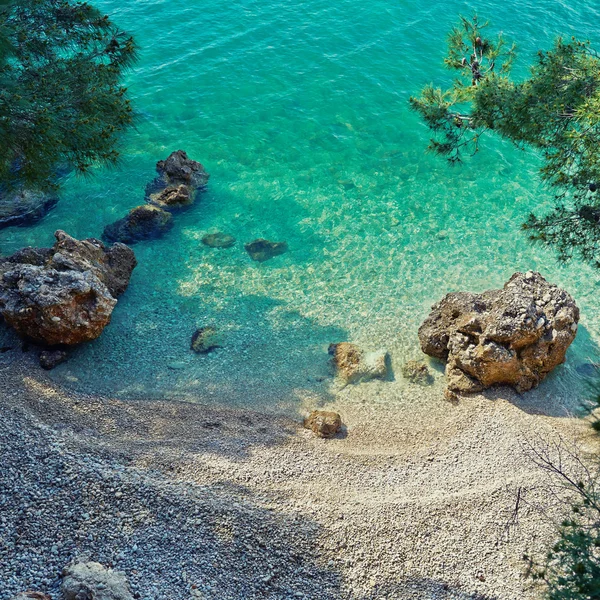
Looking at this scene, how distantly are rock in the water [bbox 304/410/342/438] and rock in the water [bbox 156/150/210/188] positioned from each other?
14.9m

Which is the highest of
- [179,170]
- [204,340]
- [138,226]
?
[179,170]

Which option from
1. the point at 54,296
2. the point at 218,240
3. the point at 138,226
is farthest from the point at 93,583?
the point at 138,226

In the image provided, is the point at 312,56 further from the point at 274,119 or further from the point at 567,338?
the point at 567,338

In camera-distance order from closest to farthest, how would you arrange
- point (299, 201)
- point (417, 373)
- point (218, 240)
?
1. point (417, 373)
2. point (218, 240)
3. point (299, 201)

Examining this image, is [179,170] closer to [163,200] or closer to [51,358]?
[163,200]

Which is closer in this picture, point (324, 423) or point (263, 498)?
point (263, 498)

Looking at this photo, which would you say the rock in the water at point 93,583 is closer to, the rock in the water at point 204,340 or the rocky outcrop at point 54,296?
the rocky outcrop at point 54,296

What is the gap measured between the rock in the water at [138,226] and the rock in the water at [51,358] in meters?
7.26

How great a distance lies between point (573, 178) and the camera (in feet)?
46.0

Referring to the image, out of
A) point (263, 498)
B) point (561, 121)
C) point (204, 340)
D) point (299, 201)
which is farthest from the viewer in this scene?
point (299, 201)

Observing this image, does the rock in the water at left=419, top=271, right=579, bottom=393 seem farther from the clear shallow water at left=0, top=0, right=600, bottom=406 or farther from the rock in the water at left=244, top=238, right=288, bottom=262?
the rock in the water at left=244, top=238, right=288, bottom=262

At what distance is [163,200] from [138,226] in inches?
86.4

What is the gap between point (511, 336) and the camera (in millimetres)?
18703

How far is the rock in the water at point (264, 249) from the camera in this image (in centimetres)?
2548
